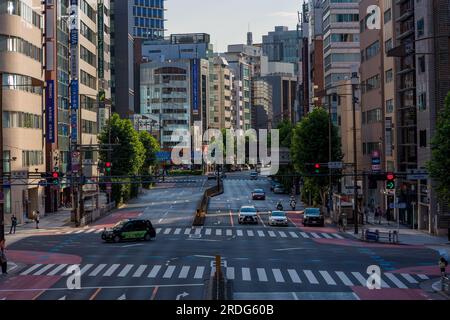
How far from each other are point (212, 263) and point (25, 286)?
11.7 metres

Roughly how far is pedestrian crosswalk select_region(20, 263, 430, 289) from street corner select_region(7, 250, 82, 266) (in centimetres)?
235

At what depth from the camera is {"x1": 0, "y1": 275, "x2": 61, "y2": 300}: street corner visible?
32900 mm

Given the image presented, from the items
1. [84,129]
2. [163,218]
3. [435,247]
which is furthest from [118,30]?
[435,247]

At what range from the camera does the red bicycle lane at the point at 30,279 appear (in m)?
33.5

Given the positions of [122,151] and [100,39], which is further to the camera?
[100,39]

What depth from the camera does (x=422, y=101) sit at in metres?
65.5

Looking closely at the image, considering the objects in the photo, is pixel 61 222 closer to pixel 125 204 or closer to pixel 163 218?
pixel 163 218

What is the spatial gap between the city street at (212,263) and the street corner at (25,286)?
1.9 inches

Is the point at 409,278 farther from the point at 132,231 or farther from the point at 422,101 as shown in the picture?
the point at 422,101

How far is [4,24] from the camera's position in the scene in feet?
239

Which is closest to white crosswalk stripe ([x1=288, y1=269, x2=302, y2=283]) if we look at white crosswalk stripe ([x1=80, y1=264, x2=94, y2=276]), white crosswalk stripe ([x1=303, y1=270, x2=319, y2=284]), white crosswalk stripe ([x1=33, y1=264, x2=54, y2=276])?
white crosswalk stripe ([x1=303, y1=270, x2=319, y2=284])

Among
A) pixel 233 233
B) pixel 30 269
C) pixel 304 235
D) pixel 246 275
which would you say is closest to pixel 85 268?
pixel 30 269

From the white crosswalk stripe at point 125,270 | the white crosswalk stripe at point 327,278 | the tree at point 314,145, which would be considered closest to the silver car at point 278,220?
the tree at point 314,145

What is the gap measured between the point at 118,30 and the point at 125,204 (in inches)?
3210
